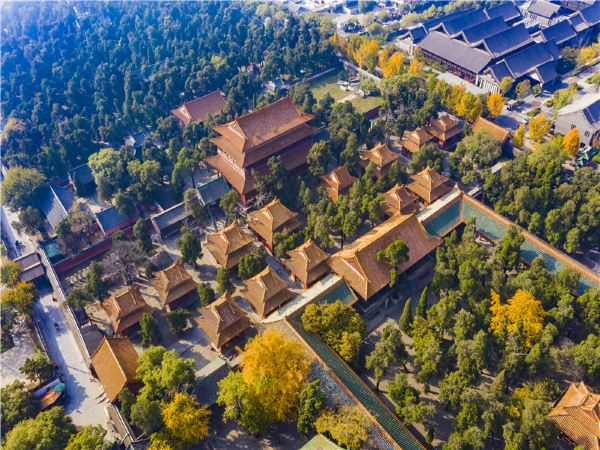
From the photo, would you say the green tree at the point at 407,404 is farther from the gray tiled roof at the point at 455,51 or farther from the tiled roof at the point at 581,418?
the gray tiled roof at the point at 455,51

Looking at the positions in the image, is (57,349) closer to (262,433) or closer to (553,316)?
(262,433)

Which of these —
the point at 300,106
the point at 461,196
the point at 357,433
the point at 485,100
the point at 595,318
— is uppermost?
the point at 300,106

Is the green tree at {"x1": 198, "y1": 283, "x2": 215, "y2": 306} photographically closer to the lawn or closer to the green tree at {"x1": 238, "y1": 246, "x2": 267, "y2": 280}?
the green tree at {"x1": 238, "y1": 246, "x2": 267, "y2": 280}

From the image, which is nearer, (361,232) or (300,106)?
(361,232)

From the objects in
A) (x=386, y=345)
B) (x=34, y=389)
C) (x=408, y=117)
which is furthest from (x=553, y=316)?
(x=34, y=389)

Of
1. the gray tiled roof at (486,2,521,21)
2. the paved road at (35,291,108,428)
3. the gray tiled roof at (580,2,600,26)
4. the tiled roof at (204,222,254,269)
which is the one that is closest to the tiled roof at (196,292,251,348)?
the tiled roof at (204,222,254,269)

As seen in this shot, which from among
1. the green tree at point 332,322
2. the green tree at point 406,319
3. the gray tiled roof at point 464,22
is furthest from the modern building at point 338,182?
the gray tiled roof at point 464,22

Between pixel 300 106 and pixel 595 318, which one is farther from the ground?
pixel 300 106
